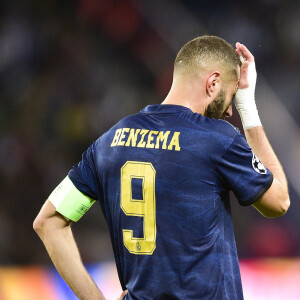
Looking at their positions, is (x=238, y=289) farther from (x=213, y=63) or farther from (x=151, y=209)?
(x=213, y=63)

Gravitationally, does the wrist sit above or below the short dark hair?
below

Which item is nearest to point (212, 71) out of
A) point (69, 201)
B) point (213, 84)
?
point (213, 84)

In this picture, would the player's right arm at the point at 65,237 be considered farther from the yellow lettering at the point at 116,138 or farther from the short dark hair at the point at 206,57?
the short dark hair at the point at 206,57

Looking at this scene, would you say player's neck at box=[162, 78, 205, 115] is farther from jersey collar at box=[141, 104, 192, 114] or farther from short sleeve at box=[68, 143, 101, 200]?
short sleeve at box=[68, 143, 101, 200]

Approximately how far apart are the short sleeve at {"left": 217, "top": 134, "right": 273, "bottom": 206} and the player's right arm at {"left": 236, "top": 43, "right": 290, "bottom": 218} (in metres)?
0.03

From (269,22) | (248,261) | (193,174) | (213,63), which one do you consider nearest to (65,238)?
(193,174)

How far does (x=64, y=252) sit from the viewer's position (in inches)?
70.1

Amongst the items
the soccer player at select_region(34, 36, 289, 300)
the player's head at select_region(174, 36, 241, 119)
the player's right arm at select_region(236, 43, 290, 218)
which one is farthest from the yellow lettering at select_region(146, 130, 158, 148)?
the player's right arm at select_region(236, 43, 290, 218)

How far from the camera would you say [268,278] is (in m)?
4.26

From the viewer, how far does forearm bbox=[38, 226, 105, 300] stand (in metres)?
1.77

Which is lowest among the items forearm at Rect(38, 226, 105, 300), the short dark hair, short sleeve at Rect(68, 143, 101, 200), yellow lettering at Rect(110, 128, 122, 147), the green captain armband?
forearm at Rect(38, 226, 105, 300)

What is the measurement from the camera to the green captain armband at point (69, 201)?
178 centimetres

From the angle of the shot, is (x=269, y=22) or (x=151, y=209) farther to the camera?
(x=269, y=22)

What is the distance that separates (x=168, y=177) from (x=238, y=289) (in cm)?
39
